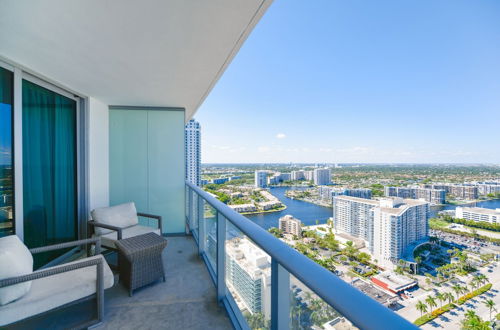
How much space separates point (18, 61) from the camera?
268 centimetres

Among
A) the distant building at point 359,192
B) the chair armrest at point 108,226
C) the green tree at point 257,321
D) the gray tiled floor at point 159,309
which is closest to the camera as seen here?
the green tree at point 257,321

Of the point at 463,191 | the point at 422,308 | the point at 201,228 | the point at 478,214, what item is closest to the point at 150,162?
the point at 201,228

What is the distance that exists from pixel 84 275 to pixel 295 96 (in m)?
18.1

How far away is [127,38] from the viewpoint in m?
2.19

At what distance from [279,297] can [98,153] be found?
4.51 metres

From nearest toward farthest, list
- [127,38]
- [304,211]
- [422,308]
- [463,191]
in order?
1. [422,308]
2. [127,38]
3. [463,191]
4. [304,211]

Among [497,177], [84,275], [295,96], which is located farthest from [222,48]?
[295,96]

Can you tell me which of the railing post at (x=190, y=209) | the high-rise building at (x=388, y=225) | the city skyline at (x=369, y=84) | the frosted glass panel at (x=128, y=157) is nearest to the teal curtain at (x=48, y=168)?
the frosted glass panel at (x=128, y=157)

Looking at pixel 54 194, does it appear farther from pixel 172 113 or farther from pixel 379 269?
pixel 379 269

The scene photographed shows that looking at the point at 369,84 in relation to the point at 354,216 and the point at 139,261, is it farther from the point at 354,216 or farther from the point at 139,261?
the point at 139,261

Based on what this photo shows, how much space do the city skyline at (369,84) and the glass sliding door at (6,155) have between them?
8.39 ft

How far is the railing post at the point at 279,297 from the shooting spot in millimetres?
1190

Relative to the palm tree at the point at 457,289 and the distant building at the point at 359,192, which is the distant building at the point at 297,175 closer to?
the distant building at the point at 359,192

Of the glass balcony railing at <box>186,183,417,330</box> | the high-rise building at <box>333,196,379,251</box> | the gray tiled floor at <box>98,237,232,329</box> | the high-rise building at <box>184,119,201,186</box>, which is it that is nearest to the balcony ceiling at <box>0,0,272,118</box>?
the glass balcony railing at <box>186,183,417,330</box>
